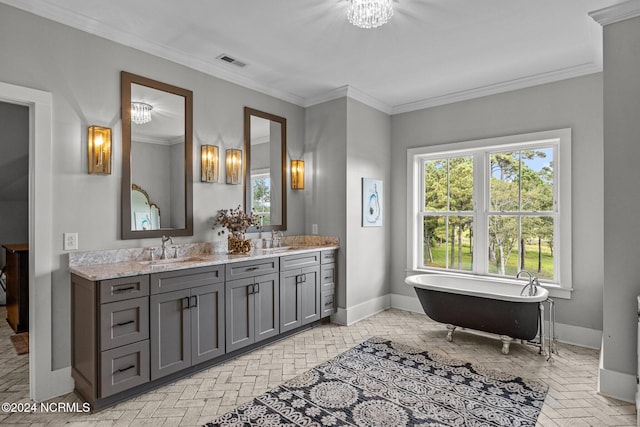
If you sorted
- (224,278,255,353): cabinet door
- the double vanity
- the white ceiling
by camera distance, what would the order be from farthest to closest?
1. (224,278,255,353): cabinet door
2. the white ceiling
3. the double vanity

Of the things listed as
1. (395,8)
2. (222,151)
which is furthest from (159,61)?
(395,8)

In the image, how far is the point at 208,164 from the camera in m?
3.61

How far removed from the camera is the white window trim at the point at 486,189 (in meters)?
3.81

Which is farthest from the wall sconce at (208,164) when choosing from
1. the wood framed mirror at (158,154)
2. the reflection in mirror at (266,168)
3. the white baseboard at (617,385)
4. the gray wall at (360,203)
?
the white baseboard at (617,385)

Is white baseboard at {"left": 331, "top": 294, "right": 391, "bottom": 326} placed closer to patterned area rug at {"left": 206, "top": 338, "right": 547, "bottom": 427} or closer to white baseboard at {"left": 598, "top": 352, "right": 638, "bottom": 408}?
patterned area rug at {"left": 206, "top": 338, "right": 547, "bottom": 427}

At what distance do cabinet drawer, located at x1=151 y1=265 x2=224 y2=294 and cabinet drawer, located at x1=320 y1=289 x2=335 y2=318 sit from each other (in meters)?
1.51

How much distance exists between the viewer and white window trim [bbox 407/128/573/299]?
3.81 metres

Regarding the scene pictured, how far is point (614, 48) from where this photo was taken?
2.70 metres

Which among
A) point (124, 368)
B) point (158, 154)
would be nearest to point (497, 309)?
point (124, 368)

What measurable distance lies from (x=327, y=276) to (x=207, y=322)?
5.56ft

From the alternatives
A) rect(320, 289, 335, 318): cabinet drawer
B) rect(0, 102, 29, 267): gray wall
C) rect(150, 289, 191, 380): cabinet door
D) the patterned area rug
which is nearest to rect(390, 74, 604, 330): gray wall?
the patterned area rug

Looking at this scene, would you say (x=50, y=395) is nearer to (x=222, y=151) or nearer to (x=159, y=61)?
(x=222, y=151)

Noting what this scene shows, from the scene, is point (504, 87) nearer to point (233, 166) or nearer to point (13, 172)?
point (233, 166)

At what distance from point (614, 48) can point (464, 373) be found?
9.35ft
